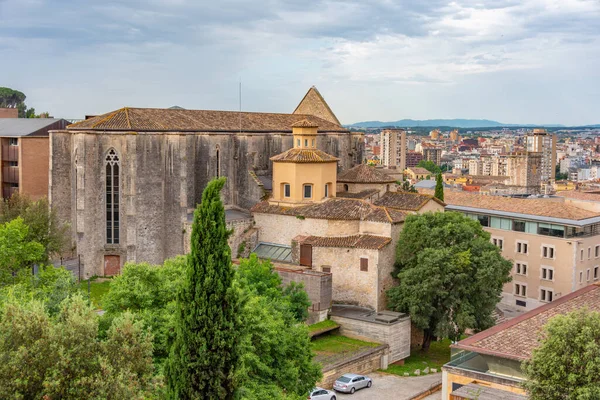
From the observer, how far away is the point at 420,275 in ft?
129

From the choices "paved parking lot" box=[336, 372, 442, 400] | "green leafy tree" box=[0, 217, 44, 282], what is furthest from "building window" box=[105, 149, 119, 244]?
"paved parking lot" box=[336, 372, 442, 400]

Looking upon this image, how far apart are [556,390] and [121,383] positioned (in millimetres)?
12564

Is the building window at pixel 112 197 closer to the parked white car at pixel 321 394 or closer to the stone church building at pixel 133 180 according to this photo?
the stone church building at pixel 133 180

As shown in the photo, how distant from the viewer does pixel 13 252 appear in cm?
3253

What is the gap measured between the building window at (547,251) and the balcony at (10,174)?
40.4m

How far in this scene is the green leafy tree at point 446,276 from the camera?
3922 cm

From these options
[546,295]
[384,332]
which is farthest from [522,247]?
[384,332]

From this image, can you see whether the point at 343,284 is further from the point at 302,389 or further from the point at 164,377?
the point at 164,377

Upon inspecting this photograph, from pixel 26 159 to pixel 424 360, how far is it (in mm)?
32599

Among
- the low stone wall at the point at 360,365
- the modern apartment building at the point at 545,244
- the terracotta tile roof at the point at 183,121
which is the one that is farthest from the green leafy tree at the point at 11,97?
the low stone wall at the point at 360,365

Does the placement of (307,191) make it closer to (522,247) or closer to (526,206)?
(522,247)

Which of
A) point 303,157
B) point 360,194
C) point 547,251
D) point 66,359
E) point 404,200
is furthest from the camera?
point 547,251

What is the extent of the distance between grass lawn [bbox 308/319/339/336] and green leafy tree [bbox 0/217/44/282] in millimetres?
14899

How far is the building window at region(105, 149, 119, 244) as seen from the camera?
45781 millimetres
